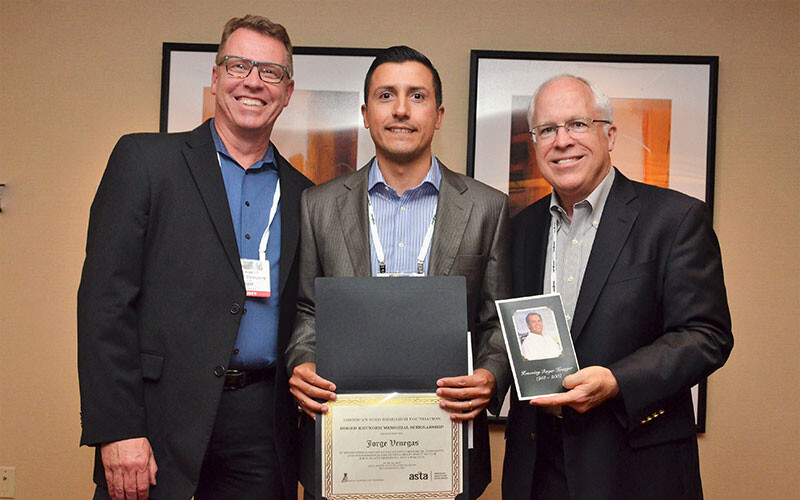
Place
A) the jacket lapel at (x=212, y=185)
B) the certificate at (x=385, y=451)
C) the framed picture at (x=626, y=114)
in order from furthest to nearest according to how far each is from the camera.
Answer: the framed picture at (x=626, y=114) → the jacket lapel at (x=212, y=185) → the certificate at (x=385, y=451)

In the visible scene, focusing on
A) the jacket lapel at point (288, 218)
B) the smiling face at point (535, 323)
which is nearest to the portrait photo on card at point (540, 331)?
the smiling face at point (535, 323)

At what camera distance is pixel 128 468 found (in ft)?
6.17

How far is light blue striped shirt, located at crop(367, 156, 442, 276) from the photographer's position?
209 centimetres

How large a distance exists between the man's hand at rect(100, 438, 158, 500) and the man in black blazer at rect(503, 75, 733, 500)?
1184mm

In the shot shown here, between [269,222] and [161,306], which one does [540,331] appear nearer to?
[269,222]

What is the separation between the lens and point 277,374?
2098mm

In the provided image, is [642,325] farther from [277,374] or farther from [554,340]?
→ [277,374]

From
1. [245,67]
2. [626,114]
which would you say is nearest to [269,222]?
[245,67]

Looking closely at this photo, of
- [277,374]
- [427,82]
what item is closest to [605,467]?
[277,374]

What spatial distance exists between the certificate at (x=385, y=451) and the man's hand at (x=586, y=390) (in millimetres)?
305

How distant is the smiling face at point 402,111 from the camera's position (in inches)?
81.4

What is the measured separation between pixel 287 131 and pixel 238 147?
3.33ft

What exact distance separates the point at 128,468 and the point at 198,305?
532mm

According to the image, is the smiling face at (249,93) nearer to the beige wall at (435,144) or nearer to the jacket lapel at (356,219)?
the jacket lapel at (356,219)
